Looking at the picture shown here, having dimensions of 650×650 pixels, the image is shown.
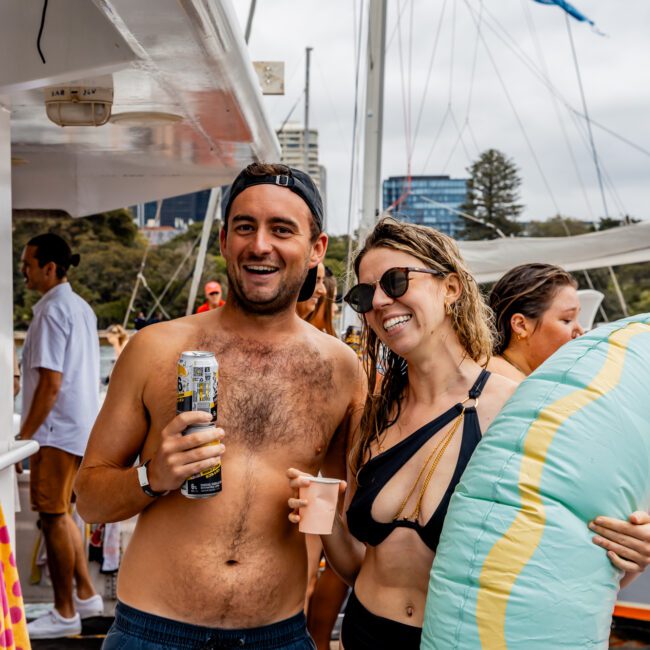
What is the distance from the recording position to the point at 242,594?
224cm

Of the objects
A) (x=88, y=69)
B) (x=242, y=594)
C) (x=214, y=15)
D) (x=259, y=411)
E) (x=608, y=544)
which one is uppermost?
(x=214, y=15)

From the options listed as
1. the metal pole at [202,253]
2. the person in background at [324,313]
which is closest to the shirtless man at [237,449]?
the person in background at [324,313]

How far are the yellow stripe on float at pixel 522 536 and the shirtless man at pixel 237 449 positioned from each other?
767 millimetres

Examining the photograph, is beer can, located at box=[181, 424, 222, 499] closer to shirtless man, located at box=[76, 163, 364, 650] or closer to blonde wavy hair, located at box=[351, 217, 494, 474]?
shirtless man, located at box=[76, 163, 364, 650]

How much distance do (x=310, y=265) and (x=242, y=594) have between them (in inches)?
36.7

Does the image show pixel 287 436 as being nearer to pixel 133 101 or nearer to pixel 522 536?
pixel 522 536

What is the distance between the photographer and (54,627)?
4793 mm

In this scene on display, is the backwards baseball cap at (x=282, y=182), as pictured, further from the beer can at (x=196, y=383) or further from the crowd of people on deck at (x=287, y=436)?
the beer can at (x=196, y=383)

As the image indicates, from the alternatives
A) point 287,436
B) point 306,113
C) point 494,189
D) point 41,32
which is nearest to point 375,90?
point 41,32

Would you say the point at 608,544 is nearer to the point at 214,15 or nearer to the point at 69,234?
the point at 214,15

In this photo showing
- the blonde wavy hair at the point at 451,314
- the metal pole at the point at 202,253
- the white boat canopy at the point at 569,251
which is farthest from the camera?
the metal pole at the point at 202,253

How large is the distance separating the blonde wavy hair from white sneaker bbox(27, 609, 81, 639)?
3260 mm

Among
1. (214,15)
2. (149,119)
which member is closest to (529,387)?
(214,15)

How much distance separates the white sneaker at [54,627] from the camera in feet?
15.7
